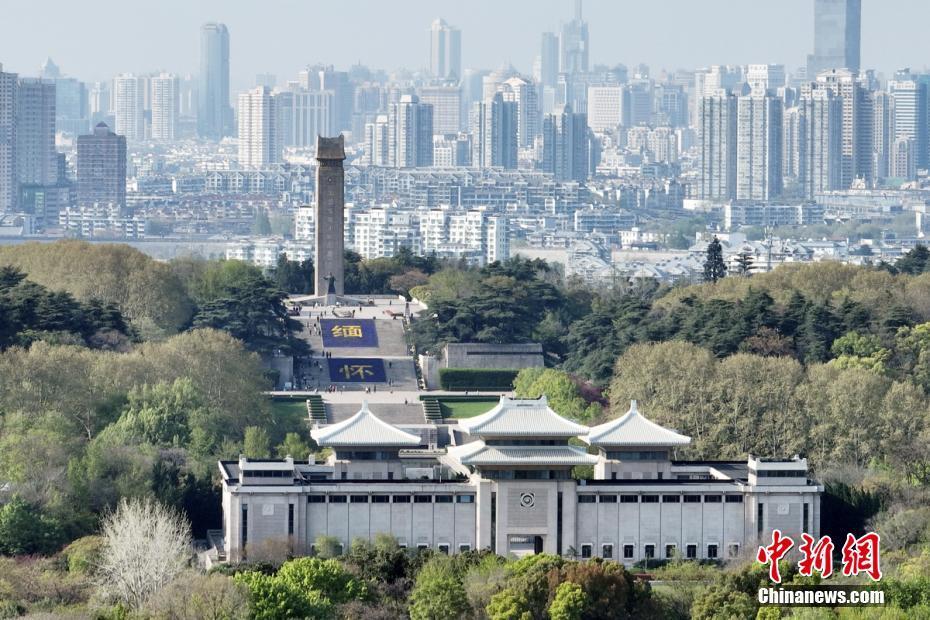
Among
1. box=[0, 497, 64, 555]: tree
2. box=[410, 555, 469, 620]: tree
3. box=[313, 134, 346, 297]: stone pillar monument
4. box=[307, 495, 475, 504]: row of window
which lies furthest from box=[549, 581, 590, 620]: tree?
box=[313, 134, 346, 297]: stone pillar monument

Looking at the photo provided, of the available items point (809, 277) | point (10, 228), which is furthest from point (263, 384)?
point (10, 228)

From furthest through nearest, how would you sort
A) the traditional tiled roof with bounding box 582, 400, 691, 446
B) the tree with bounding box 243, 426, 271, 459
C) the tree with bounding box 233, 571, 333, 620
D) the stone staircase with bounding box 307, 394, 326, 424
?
the stone staircase with bounding box 307, 394, 326, 424 → the tree with bounding box 243, 426, 271, 459 → the traditional tiled roof with bounding box 582, 400, 691, 446 → the tree with bounding box 233, 571, 333, 620

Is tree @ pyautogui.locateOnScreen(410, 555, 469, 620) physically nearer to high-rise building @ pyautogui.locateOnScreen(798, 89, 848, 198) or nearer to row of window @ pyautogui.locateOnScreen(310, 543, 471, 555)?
row of window @ pyautogui.locateOnScreen(310, 543, 471, 555)

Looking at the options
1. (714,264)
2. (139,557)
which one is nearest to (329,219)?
(714,264)

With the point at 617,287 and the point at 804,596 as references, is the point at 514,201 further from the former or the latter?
the point at 804,596

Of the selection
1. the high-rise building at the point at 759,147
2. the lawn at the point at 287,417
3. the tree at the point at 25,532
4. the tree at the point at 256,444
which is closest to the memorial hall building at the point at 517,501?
the tree at the point at 25,532
